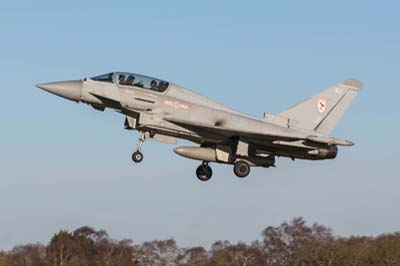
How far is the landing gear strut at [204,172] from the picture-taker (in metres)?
37.2

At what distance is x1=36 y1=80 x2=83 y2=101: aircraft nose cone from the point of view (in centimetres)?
3459

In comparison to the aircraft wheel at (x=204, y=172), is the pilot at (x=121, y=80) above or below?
above

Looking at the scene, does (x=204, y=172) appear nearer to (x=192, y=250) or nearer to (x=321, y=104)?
(x=321, y=104)

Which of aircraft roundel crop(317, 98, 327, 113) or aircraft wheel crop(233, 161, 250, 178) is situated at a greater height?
aircraft roundel crop(317, 98, 327, 113)

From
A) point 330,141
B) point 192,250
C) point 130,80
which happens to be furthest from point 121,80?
point 192,250

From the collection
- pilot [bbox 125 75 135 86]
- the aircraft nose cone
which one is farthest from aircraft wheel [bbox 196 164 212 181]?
the aircraft nose cone

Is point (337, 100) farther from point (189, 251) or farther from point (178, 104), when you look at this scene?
point (189, 251)

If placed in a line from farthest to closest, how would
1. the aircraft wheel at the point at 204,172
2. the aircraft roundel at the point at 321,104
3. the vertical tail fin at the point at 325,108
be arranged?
the aircraft roundel at the point at 321,104 → the vertical tail fin at the point at 325,108 → the aircraft wheel at the point at 204,172

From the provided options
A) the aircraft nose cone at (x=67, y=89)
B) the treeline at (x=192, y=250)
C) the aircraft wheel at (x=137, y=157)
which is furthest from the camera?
the treeline at (x=192, y=250)

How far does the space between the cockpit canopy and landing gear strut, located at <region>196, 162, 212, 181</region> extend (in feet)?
12.1

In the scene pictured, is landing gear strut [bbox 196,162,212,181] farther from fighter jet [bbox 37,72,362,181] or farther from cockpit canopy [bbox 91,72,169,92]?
cockpit canopy [bbox 91,72,169,92]

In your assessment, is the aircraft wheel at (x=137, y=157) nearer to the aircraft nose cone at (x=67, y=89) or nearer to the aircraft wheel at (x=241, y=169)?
the aircraft nose cone at (x=67, y=89)

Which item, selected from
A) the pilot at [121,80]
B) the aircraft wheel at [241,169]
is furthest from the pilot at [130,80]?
the aircraft wheel at [241,169]

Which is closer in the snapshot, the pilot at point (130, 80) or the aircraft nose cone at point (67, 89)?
the aircraft nose cone at point (67, 89)
